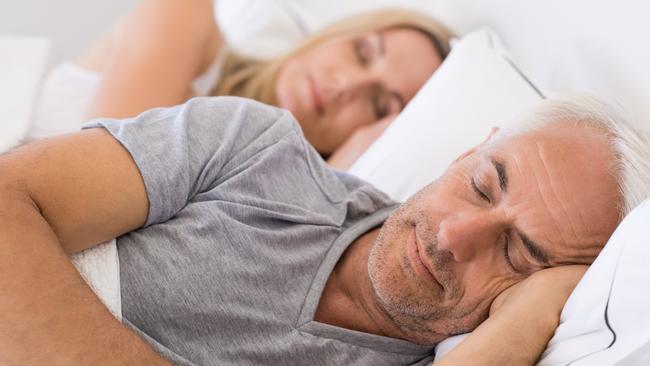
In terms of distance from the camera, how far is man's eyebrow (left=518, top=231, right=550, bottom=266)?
3.34ft

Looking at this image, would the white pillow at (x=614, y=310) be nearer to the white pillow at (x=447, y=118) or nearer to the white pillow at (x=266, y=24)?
the white pillow at (x=447, y=118)

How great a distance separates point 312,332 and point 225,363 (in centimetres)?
12

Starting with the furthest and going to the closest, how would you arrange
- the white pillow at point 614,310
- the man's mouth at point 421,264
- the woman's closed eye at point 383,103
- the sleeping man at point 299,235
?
the woman's closed eye at point 383,103 → the man's mouth at point 421,264 → the sleeping man at point 299,235 → the white pillow at point 614,310

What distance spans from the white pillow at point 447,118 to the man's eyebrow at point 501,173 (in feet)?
1.08

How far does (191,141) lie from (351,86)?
822mm

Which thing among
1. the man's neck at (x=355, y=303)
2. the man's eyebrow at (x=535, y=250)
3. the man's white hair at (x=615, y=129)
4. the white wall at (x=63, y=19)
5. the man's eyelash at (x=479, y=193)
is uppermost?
the man's white hair at (x=615, y=129)

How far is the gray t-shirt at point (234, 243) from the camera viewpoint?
995 millimetres

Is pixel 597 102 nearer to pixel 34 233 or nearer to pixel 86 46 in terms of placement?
pixel 34 233

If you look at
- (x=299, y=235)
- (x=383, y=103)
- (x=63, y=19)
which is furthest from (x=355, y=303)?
(x=63, y=19)

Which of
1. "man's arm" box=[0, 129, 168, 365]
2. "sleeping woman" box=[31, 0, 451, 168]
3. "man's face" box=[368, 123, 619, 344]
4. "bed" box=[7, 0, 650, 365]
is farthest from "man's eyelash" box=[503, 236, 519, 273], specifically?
"sleeping woman" box=[31, 0, 451, 168]

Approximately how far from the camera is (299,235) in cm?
111

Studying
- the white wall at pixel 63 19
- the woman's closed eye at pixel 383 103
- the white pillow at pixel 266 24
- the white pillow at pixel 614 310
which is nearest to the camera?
the white pillow at pixel 614 310

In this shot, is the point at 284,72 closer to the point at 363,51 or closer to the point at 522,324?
the point at 363,51

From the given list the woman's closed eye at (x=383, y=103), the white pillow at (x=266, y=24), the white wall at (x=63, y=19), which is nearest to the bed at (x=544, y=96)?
the woman's closed eye at (x=383, y=103)
